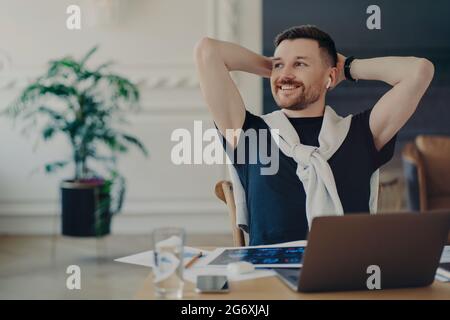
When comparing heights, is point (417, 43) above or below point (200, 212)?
above

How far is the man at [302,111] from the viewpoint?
1444 millimetres

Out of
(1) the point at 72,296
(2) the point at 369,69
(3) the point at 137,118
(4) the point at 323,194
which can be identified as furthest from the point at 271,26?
(4) the point at 323,194

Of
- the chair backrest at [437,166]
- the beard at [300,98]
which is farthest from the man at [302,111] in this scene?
the chair backrest at [437,166]

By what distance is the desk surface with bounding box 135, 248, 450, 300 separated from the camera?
2.89ft

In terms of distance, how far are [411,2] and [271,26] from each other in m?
1.04

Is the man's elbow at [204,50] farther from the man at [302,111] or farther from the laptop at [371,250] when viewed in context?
the laptop at [371,250]

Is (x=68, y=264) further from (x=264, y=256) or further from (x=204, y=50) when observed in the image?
(x=264, y=256)

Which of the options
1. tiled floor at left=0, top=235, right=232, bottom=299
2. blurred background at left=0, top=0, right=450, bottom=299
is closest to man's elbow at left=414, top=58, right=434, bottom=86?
tiled floor at left=0, top=235, right=232, bottom=299

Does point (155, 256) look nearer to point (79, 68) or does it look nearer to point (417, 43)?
point (79, 68)

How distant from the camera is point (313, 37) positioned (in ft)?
5.16

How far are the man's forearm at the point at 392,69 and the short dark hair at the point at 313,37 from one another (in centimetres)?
6

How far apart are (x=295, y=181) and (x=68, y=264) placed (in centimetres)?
178

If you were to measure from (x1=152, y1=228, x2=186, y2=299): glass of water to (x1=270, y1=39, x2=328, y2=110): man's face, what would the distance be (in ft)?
2.24

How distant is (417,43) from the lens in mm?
4418
